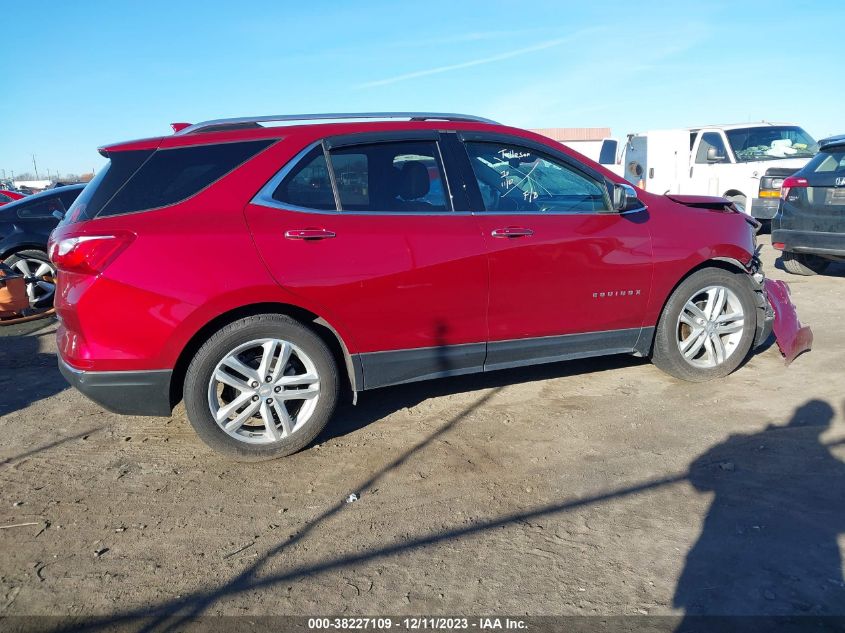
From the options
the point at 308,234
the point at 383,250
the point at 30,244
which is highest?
the point at 308,234

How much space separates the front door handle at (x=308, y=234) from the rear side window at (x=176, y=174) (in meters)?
0.50

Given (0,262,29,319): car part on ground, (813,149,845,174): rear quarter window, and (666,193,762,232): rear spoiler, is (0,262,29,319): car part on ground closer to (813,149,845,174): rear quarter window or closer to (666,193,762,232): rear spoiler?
(666,193,762,232): rear spoiler

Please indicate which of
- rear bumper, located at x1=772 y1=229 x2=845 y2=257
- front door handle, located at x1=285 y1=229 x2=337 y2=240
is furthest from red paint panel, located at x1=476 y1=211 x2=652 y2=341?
rear bumper, located at x1=772 y1=229 x2=845 y2=257

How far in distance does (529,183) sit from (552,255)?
20.5 inches

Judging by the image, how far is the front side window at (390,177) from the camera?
13.1 ft

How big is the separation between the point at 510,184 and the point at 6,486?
11.0 feet

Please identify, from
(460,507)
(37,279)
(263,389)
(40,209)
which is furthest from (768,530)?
(40,209)

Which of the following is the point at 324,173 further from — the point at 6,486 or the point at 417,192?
the point at 6,486

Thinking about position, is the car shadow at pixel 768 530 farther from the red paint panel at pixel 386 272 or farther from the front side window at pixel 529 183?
the front side window at pixel 529 183

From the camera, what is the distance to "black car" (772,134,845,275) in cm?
753

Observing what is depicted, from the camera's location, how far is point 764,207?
1159cm

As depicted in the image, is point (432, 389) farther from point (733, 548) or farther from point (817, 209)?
point (817, 209)

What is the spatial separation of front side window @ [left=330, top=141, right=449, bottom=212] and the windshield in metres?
10.6

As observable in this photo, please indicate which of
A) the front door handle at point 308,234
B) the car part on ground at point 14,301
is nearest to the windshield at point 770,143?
the front door handle at point 308,234
